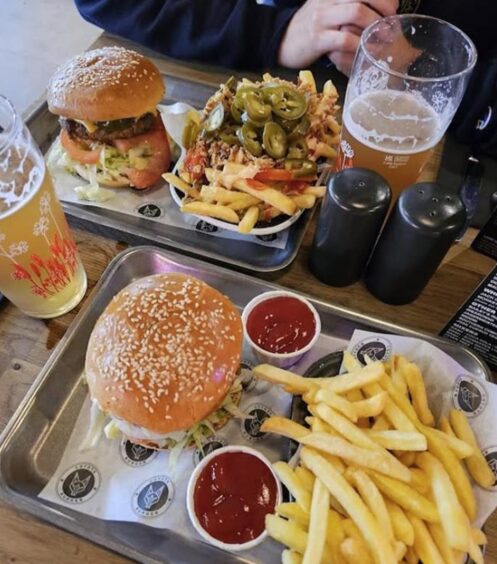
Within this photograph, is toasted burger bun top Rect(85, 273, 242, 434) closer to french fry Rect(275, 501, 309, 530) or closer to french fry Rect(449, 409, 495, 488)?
french fry Rect(275, 501, 309, 530)

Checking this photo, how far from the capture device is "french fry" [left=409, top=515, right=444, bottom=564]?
1.10 m

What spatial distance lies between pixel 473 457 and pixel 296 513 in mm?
439

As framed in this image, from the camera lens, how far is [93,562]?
1.28 m

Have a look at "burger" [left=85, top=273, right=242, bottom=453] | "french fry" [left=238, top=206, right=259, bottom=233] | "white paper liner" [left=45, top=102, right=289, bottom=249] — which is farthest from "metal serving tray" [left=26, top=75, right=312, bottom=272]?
"burger" [left=85, top=273, right=242, bottom=453]

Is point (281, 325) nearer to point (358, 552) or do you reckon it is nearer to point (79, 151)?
point (358, 552)

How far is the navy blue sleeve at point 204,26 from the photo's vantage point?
2303mm

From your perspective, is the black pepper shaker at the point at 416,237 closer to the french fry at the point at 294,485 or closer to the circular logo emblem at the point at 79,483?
the french fry at the point at 294,485

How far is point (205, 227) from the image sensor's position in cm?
192

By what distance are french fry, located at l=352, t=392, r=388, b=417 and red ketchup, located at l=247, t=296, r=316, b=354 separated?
1.03ft

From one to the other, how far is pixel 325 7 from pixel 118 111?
100 cm

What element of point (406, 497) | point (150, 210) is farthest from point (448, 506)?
point (150, 210)

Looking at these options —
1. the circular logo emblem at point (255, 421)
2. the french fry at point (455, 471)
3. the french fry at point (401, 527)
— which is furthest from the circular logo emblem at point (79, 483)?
the french fry at point (455, 471)

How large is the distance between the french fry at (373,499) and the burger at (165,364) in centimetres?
39

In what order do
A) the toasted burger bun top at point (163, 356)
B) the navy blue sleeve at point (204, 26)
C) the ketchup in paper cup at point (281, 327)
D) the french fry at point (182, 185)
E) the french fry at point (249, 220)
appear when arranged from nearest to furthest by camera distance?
the toasted burger bun top at point (163, 356) < the ketchup in paper cup at point (281, 327) < the french fry at point (249, 220) < the french fry at point (182, 185) < the navy blue sleeve at point (204, 26)
